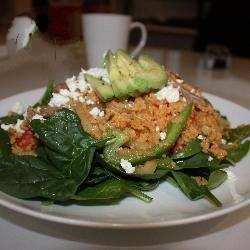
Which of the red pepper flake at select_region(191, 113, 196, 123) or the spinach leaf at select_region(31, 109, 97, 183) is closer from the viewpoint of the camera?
the spinach leaf at select_region(31, 109, 97, 183)

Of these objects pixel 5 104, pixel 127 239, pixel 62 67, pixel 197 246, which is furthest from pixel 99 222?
pixel 5 104

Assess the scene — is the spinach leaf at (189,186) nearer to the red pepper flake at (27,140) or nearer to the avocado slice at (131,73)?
the avocado slice at (131,73)

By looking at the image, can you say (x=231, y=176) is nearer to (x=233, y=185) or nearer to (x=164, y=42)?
(x=233, y=185)

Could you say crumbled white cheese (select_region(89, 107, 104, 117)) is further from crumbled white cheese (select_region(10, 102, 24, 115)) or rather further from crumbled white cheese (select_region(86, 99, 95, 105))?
crumbled white cheese (select_region(10, 102, 24, 115))

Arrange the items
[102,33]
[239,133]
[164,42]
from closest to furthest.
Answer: [239,133], [102,33], [164,42]

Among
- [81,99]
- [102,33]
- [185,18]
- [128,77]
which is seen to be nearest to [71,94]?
[81,99]

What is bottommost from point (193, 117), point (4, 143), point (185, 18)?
point (185, 18)

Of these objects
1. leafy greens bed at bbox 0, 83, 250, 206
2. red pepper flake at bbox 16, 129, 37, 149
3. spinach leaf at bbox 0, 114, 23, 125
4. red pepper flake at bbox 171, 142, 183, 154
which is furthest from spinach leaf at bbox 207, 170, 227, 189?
spinach leaf at bbox 0, 114, 23, 125
